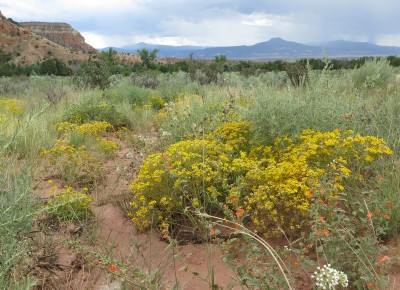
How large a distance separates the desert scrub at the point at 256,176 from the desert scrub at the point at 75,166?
1156mm

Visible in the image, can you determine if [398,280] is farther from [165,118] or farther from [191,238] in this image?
[165,118]

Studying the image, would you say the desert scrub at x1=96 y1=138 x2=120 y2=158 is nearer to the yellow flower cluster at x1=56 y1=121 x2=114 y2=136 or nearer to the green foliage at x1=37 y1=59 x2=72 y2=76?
the yellow flower cluster at x1=56 y1=121 x2=114 y2=136

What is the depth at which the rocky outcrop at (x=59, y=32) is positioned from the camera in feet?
348

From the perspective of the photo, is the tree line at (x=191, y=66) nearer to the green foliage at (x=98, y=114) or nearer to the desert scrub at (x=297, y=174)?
the desert scrub at (x=297, y=174)

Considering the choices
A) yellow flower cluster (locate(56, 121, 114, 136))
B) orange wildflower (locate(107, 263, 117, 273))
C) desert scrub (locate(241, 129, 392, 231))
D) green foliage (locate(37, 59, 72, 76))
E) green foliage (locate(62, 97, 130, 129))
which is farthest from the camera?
green foliage (locate(37, 59, 72, 76))

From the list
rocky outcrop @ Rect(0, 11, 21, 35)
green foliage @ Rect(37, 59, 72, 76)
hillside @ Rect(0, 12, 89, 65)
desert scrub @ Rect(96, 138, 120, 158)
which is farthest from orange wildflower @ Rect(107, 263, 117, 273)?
rocky outcrop @ Rect(0, 11, 21, 35)

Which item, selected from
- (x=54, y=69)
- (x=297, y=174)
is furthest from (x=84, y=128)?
(x=54, y=69)

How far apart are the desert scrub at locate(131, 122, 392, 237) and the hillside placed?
194 ft

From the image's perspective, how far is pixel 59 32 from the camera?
4242 inches

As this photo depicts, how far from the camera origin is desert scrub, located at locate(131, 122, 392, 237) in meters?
3.29

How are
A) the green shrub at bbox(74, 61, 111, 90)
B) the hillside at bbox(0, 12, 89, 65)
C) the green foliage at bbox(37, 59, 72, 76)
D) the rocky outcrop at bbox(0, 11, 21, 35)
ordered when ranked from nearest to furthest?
the green shrub at bbox(74, 61, 111, 90) < the green foliage at bbox(37, 59, 72, 76) < the hillside at bbox(0, 12, 89, 65) < the rocky outcrop at bbox(0, 11, 21, 35)

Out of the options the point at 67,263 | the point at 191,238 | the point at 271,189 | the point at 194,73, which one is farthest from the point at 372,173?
the point at 194,73

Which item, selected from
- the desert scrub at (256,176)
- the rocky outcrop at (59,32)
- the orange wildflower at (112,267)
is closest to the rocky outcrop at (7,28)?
the rocky outcrop at (59,32)

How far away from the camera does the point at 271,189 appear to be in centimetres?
338
